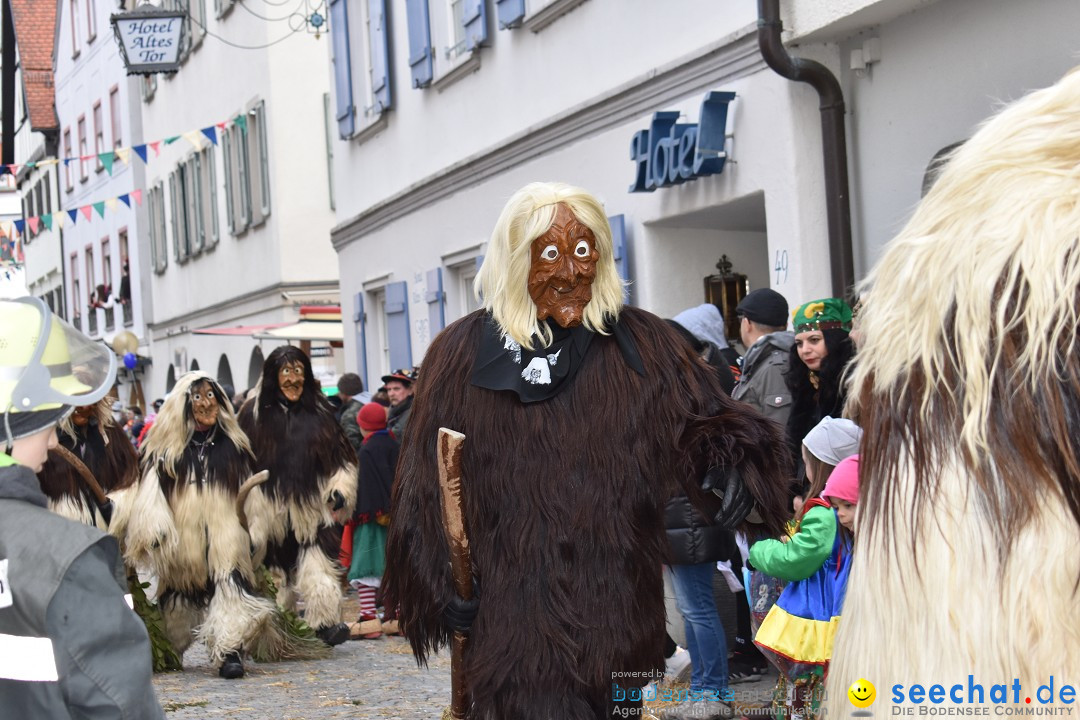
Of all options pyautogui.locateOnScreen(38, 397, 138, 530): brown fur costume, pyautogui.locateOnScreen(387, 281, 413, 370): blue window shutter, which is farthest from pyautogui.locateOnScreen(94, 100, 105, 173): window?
pyautogui.locateOnScreen(38, 397, 138, 530): brown fur costume

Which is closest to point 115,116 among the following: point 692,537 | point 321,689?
point 321,689

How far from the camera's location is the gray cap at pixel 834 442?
5.34m

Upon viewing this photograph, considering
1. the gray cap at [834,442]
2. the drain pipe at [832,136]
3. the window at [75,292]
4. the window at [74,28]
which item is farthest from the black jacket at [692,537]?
the window at [75,292]

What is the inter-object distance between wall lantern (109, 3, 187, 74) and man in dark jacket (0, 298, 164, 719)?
17.7m

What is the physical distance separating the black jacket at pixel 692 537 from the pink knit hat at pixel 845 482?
60.2 inches

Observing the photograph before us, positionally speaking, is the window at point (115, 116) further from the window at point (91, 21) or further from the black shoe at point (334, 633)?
the black shoe at point (334, 633)

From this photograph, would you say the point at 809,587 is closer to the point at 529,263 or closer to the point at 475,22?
the point at 529,263

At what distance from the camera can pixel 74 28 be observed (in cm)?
3922

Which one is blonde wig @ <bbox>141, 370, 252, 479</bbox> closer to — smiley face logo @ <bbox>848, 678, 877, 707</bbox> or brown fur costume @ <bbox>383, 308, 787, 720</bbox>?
brown fur costume @ <bbox>383, 308, 787, 720</bbox>

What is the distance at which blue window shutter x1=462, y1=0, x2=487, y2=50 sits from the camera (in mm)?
13625

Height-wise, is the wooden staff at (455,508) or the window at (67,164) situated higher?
the window at (67,164)

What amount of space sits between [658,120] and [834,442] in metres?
5.28

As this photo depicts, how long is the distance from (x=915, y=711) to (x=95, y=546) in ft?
4.16

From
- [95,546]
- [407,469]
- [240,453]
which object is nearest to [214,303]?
[240,453]
